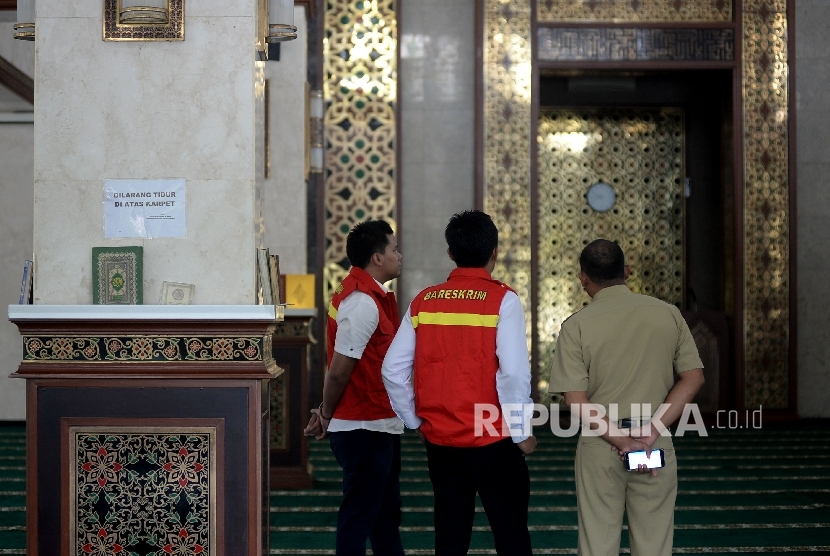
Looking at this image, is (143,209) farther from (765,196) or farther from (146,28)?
(765,196)

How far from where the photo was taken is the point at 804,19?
8117 millimetres

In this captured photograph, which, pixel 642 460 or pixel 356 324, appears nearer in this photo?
pixel 642 460

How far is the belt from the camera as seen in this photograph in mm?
2736

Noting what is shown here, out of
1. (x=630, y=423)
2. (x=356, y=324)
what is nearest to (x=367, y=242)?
(x=356, y=324)

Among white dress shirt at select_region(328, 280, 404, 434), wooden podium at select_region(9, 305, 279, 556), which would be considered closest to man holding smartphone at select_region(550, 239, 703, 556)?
white dress shirt at select_region(328, 280, 404, 434)

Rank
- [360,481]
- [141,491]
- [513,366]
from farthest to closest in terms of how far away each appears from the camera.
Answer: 1. [360,481]
2. [141,491]
3. [513,366]

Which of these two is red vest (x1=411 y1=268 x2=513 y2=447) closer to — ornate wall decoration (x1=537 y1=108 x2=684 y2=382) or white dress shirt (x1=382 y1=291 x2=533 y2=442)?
white dress shirt (x1=382 y1=291 x2=533 y2=442)

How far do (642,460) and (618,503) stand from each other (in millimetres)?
146

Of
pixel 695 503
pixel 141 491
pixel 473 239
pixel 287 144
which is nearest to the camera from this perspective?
pixel 473 239

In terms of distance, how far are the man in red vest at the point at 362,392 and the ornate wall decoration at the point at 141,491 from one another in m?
0.40

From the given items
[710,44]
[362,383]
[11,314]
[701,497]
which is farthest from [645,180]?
[11,314]

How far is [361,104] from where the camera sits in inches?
312

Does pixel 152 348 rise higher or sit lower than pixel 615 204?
lower

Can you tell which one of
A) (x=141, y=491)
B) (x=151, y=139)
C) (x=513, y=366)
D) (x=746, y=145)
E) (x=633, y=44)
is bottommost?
(x=141, y=491)
